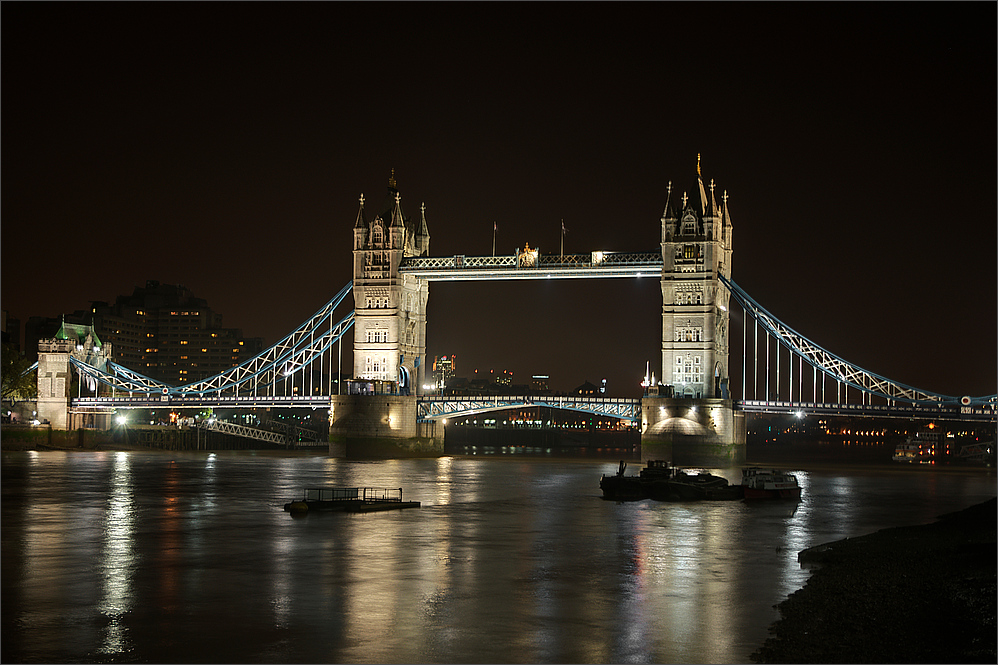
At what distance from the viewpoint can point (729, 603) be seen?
1008 inches

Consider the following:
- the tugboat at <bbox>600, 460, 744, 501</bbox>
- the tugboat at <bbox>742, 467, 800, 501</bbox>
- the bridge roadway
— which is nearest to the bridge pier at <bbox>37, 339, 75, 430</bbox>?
the bridge roadway

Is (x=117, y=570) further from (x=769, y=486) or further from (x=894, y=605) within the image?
(x=769, y=486)

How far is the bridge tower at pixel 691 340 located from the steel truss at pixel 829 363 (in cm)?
247

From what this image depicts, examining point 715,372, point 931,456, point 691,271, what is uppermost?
point 691,271

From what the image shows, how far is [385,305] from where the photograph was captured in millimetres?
101750

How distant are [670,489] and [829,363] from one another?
41.6m

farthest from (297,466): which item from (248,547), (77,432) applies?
(248,547)

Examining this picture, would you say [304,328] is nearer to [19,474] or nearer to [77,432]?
[77,432]

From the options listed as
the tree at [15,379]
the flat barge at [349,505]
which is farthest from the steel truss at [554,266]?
the tree at [15,379]

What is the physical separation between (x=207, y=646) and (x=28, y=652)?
2.96 meters

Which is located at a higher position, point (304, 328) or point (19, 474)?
point (304, 328)

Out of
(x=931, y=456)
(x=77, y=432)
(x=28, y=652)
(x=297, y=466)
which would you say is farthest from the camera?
(x=931, y=456)

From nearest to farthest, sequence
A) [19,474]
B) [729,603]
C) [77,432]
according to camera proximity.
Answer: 1. [729,603]
2. [19,474]
3. [77,432]

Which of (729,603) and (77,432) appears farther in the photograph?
(77,432)
